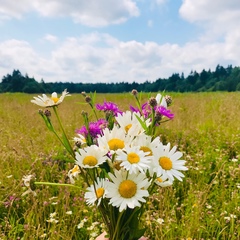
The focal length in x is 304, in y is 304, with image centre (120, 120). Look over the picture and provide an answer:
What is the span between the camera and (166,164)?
0.70 meters

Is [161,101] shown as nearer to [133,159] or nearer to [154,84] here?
[133,159]

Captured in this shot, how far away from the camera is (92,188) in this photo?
2.39ft

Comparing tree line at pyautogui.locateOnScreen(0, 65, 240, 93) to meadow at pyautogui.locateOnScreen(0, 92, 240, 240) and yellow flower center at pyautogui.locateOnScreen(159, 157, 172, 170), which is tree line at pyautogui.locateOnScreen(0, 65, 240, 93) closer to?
meadow at pyautogui.locateOnScreen(0, 92, 240, 240)

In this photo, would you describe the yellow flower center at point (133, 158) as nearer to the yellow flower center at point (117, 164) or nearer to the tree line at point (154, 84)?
the yellow flower center at point (117, 164)

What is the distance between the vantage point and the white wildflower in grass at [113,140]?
708 mm

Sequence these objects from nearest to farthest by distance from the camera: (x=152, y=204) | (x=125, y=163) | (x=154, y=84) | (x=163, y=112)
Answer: (x=125, y=163), (x=163, y=112), (x=152, y=204), (x=154, y=84)

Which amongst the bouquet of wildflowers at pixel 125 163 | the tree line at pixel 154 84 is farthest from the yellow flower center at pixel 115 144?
the tree line at pixel 154 84

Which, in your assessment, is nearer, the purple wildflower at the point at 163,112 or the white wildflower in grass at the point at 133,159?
the white wildflower in grass at the point at 133,159

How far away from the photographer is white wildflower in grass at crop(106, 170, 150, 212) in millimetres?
671

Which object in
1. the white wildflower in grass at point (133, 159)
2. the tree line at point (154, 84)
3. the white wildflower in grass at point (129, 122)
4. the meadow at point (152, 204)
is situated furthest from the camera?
the tree line at point (154, 84)

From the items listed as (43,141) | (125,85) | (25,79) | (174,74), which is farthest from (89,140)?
(174,74)

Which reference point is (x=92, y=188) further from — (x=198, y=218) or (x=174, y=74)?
(x=174, y=74)

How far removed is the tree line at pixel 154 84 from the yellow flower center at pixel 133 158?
33379 millimetres

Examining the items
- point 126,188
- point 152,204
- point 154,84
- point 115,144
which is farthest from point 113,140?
point 154,84
